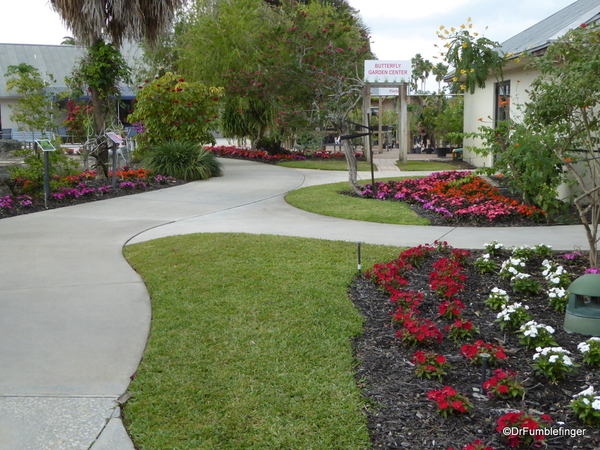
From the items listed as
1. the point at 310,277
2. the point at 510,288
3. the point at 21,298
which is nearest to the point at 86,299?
the point at 21,298

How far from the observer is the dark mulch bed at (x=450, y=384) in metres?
3.32

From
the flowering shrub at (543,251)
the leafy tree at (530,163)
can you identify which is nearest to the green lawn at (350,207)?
the leafy tree at (530,163)

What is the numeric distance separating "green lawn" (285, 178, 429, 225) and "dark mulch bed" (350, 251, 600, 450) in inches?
163

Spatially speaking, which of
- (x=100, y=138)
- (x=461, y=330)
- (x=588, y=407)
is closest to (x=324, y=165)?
(x=100, y=138)

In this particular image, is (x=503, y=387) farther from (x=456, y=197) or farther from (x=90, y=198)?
(x=90, y=198)

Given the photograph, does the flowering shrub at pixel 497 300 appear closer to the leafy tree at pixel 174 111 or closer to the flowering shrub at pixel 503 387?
the flowering shrub at pixel 503 387

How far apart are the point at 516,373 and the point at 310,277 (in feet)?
8.61

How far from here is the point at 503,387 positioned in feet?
12.0

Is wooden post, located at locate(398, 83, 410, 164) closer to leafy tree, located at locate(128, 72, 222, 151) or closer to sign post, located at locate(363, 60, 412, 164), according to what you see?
sign post, located at locate(363, 60, 412, 164)

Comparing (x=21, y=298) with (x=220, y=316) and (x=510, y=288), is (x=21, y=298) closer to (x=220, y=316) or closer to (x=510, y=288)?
(x=220, y=316)

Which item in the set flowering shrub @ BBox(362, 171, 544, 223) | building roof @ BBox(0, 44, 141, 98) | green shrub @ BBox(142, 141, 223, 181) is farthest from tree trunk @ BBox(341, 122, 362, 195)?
building roof @ BBox(0, 44, 141, 98)

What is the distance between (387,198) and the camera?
1212 cm

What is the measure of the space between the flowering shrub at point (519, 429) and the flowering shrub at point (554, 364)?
770 mm

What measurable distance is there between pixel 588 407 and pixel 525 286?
239 cm
